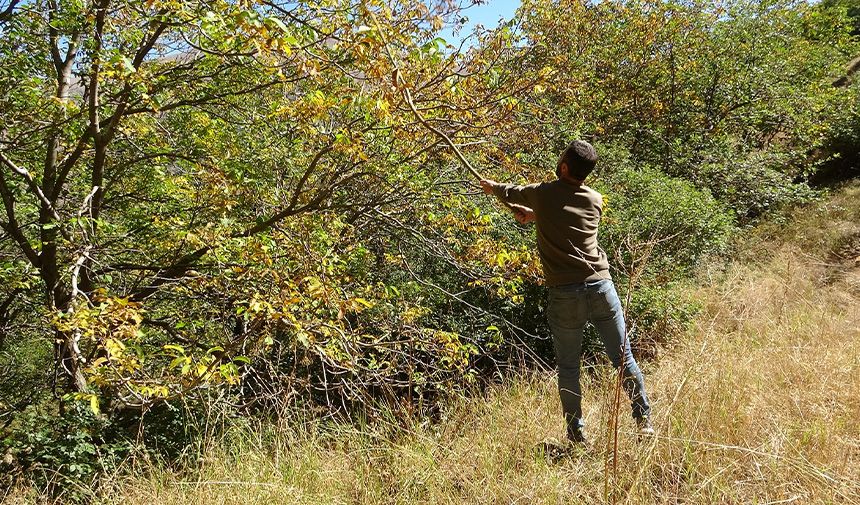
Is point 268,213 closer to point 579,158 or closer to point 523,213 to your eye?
point 523,213

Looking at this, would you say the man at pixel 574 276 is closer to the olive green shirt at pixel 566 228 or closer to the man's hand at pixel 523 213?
the olive green shirt at pixel 566 228

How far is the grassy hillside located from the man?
218mm

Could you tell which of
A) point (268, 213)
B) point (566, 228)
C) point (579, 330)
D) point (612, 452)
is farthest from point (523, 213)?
point (268, 213)

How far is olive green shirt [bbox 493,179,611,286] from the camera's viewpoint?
265cm

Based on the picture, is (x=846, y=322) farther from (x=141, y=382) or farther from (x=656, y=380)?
(x=141, y=382)

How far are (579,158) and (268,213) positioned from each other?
10.3 ft

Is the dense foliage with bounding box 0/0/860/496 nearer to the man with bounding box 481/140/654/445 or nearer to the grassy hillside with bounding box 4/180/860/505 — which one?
the man with bounding box 481/140/654/445

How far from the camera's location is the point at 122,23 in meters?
3.96

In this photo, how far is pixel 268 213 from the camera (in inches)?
185

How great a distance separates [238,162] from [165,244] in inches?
39.5

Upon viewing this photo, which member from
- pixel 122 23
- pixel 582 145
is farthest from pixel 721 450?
pixel 122 23

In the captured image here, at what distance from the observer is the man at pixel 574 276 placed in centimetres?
264

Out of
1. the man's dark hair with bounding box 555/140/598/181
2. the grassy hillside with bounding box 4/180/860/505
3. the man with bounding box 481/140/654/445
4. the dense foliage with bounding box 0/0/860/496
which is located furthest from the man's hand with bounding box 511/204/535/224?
the grassy hillside with bounding box 4/180/860/505

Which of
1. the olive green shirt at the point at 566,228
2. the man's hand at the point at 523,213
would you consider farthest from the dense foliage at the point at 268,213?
the man's hand at the point at 523,213
